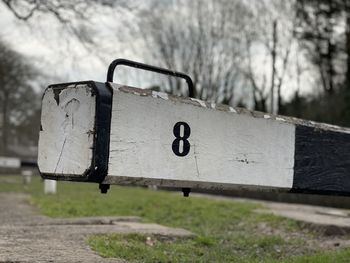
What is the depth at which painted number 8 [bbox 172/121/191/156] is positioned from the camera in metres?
3.21

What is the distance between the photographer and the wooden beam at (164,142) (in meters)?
2.88

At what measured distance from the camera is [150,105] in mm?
3092

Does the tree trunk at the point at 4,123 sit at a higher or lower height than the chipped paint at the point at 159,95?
higher

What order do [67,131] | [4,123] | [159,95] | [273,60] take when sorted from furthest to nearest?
1. [4,123]
2. [273,60]
3. [159,95]
4. [67,131]

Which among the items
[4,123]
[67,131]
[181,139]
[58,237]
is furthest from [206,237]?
[4,123]

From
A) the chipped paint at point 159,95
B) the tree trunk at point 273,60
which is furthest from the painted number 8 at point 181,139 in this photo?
the tree trunk at point 273,60

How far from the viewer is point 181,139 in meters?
3.24

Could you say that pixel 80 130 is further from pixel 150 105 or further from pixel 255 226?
pixel 255 226

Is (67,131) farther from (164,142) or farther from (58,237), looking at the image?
(58,237)

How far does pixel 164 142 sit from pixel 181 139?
13 centimetres

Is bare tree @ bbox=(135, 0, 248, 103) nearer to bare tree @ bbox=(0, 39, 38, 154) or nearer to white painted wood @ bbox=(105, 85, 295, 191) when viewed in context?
bare tree @ bbox=(0, 39, 38, 154)

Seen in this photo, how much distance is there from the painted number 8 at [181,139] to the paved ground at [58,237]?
1.73 metres

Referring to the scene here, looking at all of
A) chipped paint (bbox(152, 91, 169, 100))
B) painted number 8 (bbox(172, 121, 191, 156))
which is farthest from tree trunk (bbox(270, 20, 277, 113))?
chipped paint (bbox(152, 91, 169, 100))

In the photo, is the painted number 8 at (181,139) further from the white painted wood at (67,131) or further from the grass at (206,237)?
the grass at (206,237)
